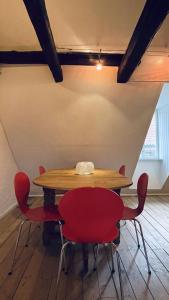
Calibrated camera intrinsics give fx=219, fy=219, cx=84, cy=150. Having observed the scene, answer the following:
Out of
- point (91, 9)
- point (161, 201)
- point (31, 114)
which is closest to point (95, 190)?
point (91, 9)

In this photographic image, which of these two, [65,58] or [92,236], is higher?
[65,58]

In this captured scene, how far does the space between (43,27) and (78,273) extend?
2.24 metres

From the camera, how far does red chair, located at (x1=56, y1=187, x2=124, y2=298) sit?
58.4 inches

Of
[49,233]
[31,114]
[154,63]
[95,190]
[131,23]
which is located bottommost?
[49,233]

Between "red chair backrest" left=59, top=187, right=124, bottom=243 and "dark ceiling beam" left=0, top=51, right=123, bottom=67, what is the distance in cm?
218

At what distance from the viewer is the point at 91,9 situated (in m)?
2.45

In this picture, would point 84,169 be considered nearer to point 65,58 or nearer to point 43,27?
point 65,58

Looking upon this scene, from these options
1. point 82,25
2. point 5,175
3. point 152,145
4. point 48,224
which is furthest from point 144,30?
point 152,145

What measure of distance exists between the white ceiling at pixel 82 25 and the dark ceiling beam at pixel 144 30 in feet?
1.23

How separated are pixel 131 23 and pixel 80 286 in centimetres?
282

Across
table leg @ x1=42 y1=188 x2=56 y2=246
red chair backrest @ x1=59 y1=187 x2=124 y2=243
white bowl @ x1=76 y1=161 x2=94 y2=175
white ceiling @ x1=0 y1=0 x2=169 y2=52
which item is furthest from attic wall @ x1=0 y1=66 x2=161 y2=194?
red chair backrest @ x1=59 y1=187 x2=124 y2=243

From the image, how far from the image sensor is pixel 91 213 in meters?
1.52

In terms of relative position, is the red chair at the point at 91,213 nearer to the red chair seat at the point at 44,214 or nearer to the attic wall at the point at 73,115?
the red chair seat at the point at 44,214

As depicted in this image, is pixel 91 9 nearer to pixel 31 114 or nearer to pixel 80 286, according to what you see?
pixel 31 114
